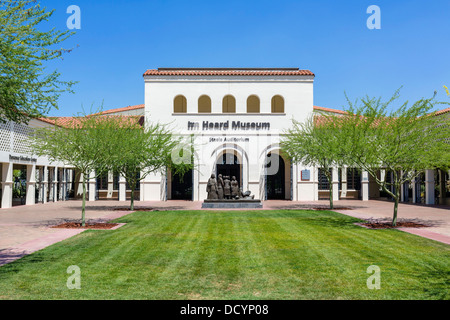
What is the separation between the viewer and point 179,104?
111 feet

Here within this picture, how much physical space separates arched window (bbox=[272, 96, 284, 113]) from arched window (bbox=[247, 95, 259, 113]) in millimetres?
1505

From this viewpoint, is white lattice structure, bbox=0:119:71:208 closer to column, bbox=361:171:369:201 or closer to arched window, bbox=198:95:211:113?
arched window, bbox=198:95:211:113

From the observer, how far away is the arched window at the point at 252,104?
111 feet

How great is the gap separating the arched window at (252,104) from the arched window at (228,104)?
1337mm

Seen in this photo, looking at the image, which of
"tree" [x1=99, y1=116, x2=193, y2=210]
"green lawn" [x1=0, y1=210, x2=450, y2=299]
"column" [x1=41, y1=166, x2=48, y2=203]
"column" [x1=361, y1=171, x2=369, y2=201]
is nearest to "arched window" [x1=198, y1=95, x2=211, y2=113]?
"tree" [x1=99, y1=116, x2=193, y2=210]

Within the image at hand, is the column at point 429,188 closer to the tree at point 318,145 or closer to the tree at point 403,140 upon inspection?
the tree at point 318,145

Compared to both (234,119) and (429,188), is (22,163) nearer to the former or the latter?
(234,119)

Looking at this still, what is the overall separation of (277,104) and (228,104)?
4.34m

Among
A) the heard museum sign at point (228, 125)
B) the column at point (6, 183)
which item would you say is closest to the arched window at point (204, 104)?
the heard museum sign at point (228, 125)

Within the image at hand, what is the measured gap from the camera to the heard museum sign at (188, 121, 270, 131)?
32844 mm

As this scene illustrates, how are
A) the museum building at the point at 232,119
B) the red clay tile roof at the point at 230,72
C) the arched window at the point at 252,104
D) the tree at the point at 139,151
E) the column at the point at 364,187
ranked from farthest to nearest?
the column at the point at 364,187, the arched window at the point at 252,104, the red clay tile roof at the point at 230,72, the museum building at the point at 232,119, the tree at the point at 139,151

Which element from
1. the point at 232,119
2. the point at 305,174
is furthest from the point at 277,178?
the point at 232,119
